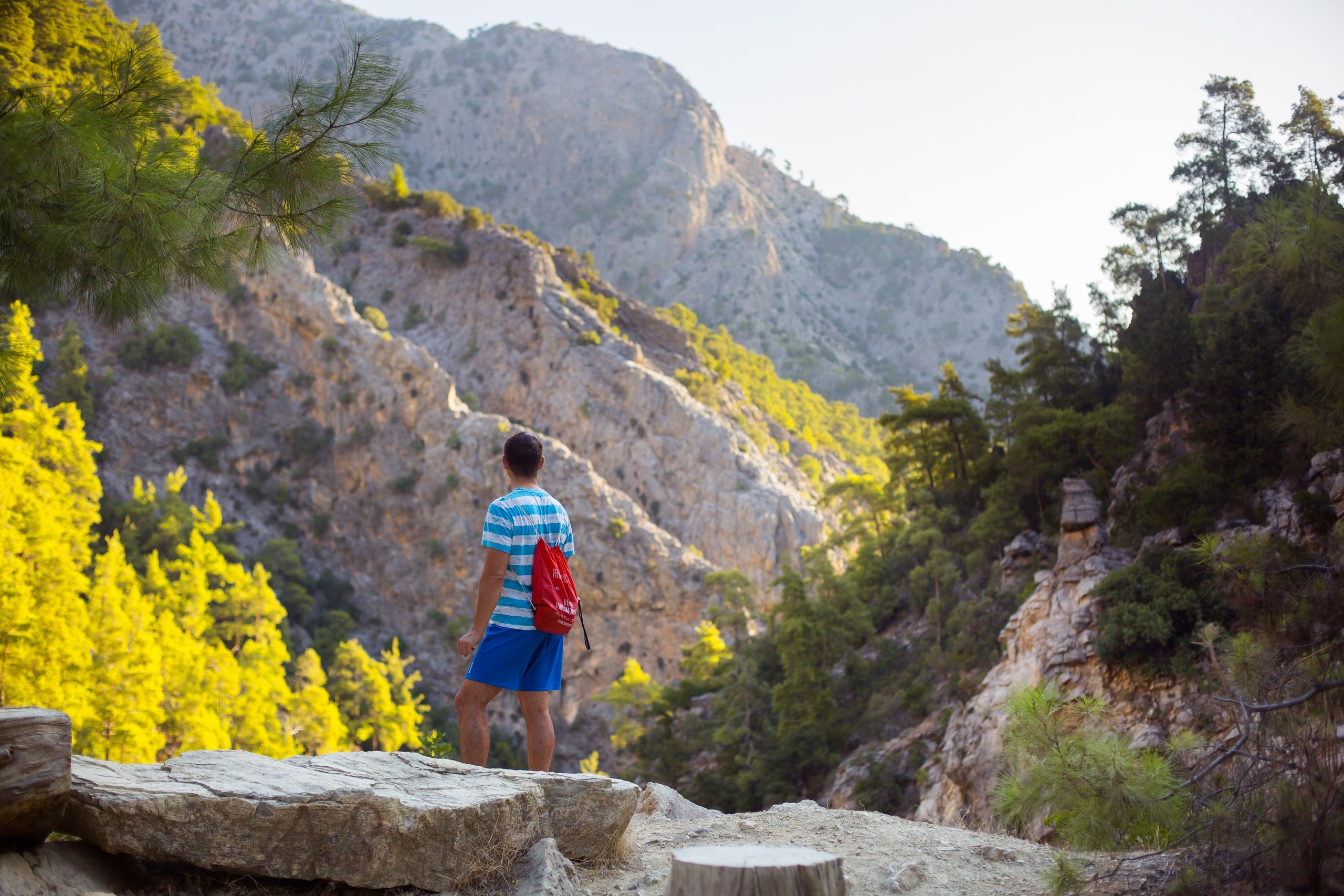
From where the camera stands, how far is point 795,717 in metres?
20.0

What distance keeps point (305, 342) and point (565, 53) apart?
7336 cm

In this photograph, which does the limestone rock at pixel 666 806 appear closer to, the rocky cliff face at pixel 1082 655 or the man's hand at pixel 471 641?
the man's hand at pixel 471 641

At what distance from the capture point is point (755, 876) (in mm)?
2568

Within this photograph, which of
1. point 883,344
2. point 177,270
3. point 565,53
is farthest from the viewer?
point 565,53

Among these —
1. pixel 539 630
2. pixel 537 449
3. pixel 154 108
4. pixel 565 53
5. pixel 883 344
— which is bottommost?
pixel 539 630

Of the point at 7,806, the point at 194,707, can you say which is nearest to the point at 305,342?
the point at 194,707

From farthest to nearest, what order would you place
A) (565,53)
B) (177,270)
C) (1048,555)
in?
(565,53), (1048,555), (177,270)

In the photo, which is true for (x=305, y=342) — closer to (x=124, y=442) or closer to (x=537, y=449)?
(x=124, y=442)

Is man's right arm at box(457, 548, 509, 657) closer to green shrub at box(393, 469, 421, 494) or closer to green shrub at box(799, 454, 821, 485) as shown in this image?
green shrub at box(393, 469, 421, 494)

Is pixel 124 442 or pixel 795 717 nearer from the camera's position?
pixel 795 717

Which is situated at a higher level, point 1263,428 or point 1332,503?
point 1263,428

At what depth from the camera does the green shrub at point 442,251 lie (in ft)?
153

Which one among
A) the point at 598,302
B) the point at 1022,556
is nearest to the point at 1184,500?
the point at 1022,556

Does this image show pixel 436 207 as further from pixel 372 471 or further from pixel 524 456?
pixel 524 456
